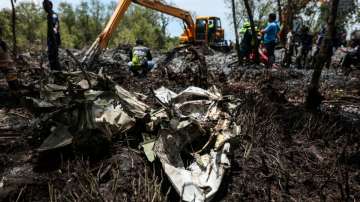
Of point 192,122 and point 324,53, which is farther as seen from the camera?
point 324,53

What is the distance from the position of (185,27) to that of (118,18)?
2.77m

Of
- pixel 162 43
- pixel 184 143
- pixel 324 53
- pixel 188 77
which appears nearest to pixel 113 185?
pixel 184 143

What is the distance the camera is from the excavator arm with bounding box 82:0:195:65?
9.64m

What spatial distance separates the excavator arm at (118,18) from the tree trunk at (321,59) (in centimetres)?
566

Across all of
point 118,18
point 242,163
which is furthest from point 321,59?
point 118,18

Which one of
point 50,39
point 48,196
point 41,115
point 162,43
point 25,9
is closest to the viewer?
point 48,196

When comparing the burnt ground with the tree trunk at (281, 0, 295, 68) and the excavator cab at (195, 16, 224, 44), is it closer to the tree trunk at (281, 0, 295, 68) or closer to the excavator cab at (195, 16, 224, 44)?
the tree trunk at (281, 0, 295, 68)

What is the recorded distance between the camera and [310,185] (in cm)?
351

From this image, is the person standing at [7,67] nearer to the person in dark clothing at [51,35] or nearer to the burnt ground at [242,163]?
the burnt ground at [242,163]

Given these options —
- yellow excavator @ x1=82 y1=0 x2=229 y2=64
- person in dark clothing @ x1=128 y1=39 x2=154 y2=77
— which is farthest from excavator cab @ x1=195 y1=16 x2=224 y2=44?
person in dark clothing @ x1=128 y1=39 x2=154 y2=77

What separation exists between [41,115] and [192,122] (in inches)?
60.0

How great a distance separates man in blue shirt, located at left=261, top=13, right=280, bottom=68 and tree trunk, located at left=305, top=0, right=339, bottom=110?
4178 millimetres

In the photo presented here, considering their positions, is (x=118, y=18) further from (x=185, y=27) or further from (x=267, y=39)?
(x=267, y=39)

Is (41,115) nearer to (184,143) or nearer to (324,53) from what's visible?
(184,143)
